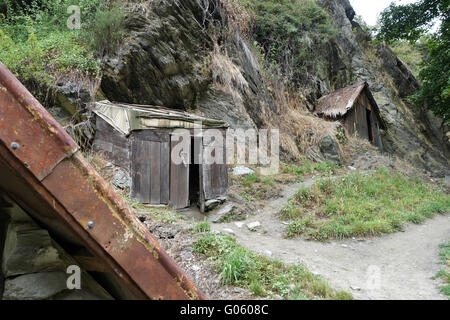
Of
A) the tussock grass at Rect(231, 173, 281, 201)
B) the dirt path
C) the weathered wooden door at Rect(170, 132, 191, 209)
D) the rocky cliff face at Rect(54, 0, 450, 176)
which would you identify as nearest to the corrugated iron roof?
the weathered wooden door at Rect(170, 132, 191, 209)

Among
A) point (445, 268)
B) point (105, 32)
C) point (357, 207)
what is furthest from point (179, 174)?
point (445, 268)

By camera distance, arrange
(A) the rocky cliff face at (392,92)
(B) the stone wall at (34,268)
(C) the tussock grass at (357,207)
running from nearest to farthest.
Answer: (B) the stone wall at (34,268) < (C) the tussock grass at (357,207) < (A) the rocky cliff face at (392,92)

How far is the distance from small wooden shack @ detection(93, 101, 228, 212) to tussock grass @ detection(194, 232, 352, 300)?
3.04 m

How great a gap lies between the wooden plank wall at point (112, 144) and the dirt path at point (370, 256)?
291 cm

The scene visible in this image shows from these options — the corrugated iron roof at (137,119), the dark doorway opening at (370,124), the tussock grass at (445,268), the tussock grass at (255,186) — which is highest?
the dark doorway opening at (370,124)

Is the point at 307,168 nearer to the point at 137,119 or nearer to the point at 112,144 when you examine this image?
the point at 137,119

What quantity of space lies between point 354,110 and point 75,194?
61.1 feet

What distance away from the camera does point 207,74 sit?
11594mm

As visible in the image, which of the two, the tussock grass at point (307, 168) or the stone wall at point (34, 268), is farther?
the tussock grass at point (307, 168)

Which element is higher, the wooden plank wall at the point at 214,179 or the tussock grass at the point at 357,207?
the wooden plank wall at the point at 214,179

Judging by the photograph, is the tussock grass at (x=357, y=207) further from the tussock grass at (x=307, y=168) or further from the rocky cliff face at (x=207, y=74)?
the rocky cliff face at (x=207, y=74)

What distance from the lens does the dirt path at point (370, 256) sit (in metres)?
4.05

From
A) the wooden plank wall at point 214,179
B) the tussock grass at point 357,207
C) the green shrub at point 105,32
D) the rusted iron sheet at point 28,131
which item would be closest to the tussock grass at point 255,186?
the wooden plank wall at point 214,179

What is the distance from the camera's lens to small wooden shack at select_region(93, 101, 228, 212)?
6.93 meters
